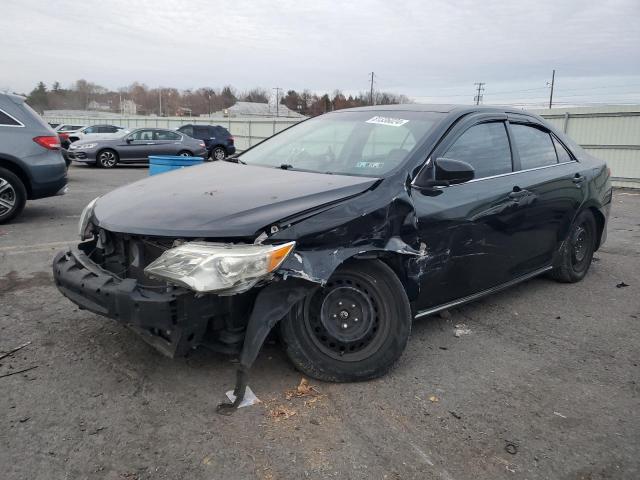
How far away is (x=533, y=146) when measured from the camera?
449 cm

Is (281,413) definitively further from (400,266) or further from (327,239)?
(400,266)

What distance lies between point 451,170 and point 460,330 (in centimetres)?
132

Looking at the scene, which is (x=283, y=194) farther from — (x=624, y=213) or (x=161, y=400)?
(x=624, y=213)

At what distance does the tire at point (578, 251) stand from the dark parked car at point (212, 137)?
18224 mm

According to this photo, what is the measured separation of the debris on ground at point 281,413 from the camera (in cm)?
265

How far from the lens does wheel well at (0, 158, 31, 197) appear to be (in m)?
7.01

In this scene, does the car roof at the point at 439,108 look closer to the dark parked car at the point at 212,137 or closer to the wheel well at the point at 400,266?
the wheel well at the point at 400,266

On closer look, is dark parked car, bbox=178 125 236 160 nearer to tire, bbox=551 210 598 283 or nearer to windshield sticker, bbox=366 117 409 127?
tire, bbox=551 210 598 283

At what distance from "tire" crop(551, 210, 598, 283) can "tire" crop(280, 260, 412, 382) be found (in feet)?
8.31

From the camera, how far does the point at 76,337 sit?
3.47m

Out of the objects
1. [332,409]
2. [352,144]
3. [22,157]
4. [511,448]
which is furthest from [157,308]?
[22,157]

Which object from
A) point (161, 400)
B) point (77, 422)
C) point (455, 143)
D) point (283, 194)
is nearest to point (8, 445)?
point (77, 422)

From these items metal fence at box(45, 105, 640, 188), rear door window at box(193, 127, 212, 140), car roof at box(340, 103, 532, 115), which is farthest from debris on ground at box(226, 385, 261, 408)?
rear door window at box(193, 127, 212, 140)

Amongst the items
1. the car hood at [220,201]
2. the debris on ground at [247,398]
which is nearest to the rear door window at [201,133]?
the car hood at [220,201]
